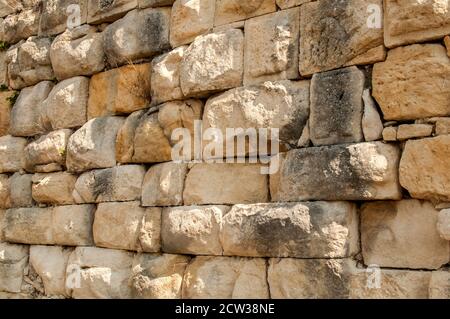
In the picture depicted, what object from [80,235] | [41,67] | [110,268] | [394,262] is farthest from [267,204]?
[41,67]

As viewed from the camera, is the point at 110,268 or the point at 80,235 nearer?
the point at 110,268

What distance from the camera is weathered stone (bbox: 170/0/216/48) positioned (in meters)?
4.16

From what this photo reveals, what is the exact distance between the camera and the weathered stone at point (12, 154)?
18.3 ft

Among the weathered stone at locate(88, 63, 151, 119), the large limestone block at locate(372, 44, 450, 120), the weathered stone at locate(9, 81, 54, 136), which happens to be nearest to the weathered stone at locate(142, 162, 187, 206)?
the weathered stone at locate(88, 63, 151, 119)

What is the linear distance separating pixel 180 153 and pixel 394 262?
167 centimetres

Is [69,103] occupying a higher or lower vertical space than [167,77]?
lower

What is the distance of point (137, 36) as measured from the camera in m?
4.57

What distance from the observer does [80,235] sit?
481 centimetres

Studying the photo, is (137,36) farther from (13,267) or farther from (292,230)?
(13,267)

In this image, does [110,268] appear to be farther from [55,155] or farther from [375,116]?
[375,116]

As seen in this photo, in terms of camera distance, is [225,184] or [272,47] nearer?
[272,47]

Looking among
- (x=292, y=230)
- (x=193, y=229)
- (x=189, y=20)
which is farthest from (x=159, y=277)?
(x=189, y=20)

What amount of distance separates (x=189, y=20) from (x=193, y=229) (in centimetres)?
148
